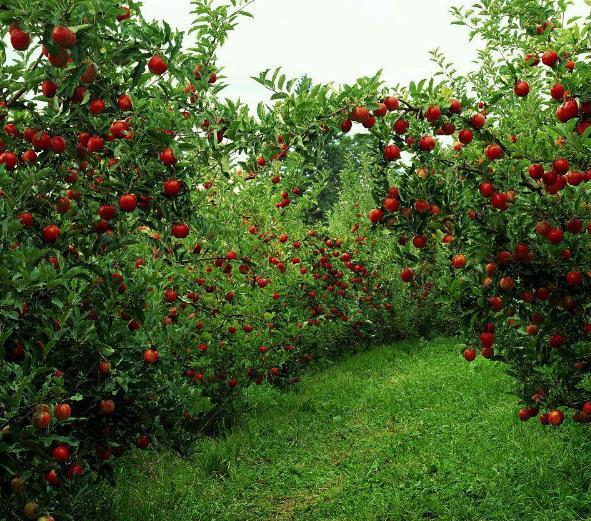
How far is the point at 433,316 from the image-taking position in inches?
535

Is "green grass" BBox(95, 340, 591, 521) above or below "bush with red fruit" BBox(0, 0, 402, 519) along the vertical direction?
below

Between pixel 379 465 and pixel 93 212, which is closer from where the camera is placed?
pixel 93 212

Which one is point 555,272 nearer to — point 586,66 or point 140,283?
point 586,66

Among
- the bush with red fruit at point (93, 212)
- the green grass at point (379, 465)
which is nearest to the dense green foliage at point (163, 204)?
the bush with red fruit at point (93, 212)

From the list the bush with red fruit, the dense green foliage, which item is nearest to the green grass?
the dense green foliage

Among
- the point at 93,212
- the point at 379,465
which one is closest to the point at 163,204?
the point at 93,212

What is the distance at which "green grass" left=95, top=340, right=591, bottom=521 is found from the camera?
483 cm

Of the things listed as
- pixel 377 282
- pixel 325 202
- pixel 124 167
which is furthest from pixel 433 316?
pixel 325 202

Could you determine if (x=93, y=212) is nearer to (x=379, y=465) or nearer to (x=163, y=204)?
(x=163, y=204)

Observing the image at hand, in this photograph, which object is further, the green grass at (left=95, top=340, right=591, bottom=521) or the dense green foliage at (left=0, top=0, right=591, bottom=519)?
the green grass at (left=95, top=340, right=591, bottom=521)

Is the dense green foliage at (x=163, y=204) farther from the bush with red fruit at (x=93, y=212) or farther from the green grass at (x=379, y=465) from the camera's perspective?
the green grass at (x=379, y=465)

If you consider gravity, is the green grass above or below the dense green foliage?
below

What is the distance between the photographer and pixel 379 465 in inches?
231

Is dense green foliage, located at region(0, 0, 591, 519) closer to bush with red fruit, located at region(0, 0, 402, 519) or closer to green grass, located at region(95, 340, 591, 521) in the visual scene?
bush with red fruit, located at region(0, 0, 402, 519)
